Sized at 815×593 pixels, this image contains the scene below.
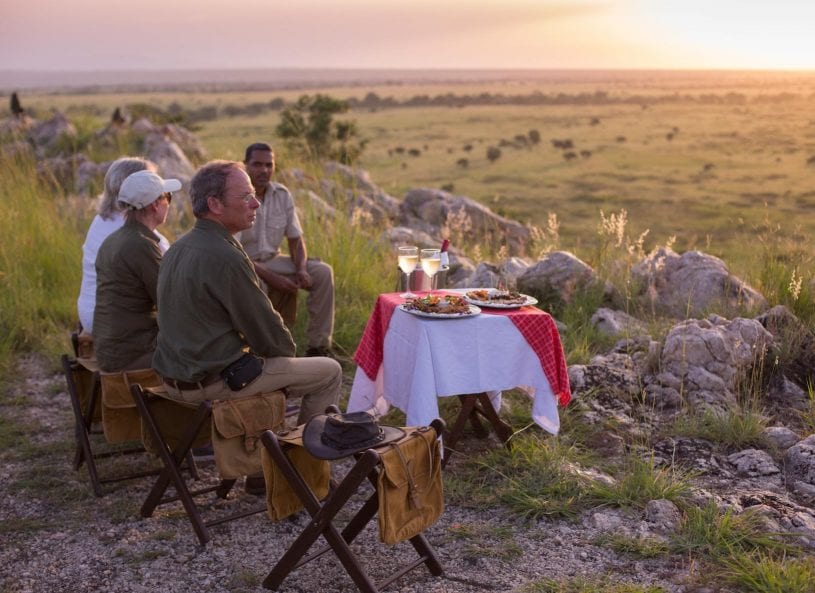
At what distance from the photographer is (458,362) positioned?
4.46 meters

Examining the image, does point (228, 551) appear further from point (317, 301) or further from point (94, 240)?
point (317, 301)

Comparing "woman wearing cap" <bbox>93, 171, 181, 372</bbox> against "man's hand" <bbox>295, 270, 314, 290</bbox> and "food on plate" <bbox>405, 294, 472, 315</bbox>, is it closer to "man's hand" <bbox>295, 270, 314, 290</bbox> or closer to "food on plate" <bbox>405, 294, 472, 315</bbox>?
"food on plate" <bbox>405, 294, 472, 315</bbox>

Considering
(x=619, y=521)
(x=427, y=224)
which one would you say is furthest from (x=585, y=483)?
(x=427, y=224)

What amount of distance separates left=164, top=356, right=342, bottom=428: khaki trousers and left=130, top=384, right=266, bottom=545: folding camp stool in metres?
0.06

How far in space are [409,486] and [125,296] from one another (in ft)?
6.37

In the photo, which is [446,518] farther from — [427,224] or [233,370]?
[427,224]

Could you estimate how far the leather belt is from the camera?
13.3 ft

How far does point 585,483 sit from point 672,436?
967 mm

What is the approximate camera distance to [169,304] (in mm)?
3945

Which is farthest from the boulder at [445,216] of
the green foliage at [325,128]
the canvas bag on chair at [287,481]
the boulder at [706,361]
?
the canvas bag on chair at [287,481]

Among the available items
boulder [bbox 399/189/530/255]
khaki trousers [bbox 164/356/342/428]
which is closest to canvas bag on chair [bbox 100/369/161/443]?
khaki trousers [bbox 164/356/342/428]

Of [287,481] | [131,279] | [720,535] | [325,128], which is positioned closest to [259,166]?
[131,279]

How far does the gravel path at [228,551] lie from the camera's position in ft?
12.1

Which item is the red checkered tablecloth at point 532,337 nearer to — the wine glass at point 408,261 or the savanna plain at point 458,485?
the wine glass at point 408,261
